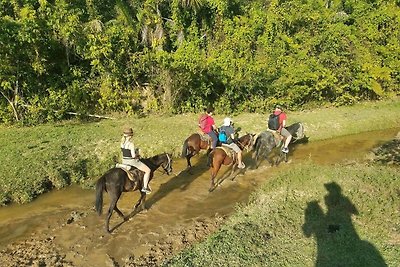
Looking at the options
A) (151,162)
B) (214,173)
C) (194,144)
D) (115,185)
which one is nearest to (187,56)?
(194,144)

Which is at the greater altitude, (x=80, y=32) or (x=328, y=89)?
(x=80, y=32)

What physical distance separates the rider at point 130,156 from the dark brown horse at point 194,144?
397cm

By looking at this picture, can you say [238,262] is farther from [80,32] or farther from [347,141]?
[80,32]

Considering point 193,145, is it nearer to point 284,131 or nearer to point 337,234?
point 284,131

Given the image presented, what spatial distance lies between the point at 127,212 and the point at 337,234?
21.5 feet

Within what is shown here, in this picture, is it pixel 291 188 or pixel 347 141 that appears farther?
pixel 347 141

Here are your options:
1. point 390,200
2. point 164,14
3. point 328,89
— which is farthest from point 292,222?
point 164,14

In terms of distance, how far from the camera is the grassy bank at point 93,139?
545 inches

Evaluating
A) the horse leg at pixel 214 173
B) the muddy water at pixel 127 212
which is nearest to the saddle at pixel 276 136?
the muddy water at pixel 127 212

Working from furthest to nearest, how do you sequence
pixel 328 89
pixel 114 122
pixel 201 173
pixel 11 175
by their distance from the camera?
pixel 328 89 < pixel 114 122 < pixel 201 173 < pixel 11 175

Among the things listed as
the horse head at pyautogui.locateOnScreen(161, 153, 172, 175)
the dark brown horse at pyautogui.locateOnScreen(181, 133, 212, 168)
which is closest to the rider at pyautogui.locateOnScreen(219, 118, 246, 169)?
the dark brown horse at pyautogui.locateOnScreen(181, 133, 212, 168)

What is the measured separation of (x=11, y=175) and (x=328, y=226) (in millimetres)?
11128

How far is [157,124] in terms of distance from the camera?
20625 millimetres

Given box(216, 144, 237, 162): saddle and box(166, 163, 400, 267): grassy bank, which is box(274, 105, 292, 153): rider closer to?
box(216, 144, 237, 162): saddle
